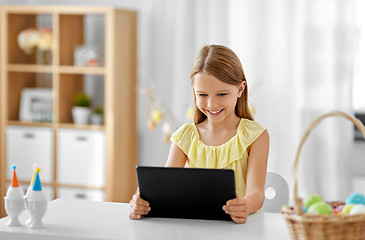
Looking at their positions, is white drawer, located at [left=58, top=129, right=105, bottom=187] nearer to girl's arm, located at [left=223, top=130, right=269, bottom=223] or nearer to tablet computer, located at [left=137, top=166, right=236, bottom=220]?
girl's arm, located at [left=223, top=130, right=269, bottom=223]

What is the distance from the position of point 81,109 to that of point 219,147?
7.15ft

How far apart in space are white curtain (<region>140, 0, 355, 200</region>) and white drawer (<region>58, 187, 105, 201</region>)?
0.72 meters


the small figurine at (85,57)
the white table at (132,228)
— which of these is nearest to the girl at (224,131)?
the white table at (132,228)

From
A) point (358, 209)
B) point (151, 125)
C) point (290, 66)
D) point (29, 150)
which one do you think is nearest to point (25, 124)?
point (29, 150)

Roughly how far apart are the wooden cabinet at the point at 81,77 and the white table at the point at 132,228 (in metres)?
2.12

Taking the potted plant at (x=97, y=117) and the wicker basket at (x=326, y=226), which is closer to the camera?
the wicker basket at (x=326, y=226)

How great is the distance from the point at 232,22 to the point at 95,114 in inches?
42.8

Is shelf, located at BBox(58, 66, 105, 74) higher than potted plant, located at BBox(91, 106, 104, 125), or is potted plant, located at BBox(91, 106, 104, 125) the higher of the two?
shelf, located at BBox(58, 66, 105, 74)

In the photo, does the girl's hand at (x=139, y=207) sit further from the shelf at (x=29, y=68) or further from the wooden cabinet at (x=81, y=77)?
the shelf at (x=29, y=68)

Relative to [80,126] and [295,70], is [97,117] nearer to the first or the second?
[80,126]

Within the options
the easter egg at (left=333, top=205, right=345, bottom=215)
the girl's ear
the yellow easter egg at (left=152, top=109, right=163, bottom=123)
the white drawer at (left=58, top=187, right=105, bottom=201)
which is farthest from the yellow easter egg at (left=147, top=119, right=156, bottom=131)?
the easter egg at (left=333, top=205, right=345, bottom=215)

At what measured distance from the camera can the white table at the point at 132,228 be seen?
Answer: 1.65 meters

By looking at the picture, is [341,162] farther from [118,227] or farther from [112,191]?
[118,227]

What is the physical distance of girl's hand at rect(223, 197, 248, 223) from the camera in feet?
5.73
